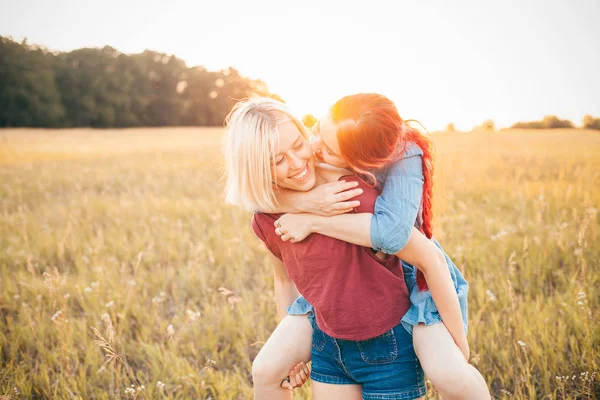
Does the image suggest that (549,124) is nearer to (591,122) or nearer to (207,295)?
(591,122)

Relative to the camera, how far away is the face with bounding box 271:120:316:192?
6.36 feet

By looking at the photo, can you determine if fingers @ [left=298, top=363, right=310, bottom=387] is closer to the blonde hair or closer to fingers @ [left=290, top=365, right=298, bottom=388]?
fingers @ [left=290, top=365, right=298, bottom=388]

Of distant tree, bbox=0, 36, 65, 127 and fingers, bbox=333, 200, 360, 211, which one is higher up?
distant tree, bbox=0, 36, 65, 127

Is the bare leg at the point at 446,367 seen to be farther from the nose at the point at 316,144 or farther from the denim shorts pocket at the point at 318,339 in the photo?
the nose at the point at 316,144

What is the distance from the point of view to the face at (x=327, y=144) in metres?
1.95

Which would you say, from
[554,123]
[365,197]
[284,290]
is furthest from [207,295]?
[554,123]

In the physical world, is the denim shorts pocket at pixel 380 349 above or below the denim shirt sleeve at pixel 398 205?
below

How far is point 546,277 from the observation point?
371cm

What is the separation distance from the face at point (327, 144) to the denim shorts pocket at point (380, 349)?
2.55 feet

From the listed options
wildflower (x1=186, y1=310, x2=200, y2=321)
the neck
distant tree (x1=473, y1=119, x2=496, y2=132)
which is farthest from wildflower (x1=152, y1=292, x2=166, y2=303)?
distant tree (x1=473, y1=119, x2=496, y2=132)

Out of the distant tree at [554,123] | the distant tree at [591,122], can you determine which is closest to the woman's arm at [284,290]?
the distant tree at [591,122]

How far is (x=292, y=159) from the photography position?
1.94 meters

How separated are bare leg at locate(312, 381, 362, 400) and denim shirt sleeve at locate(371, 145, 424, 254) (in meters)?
0.71

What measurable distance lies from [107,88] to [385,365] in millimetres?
54672
